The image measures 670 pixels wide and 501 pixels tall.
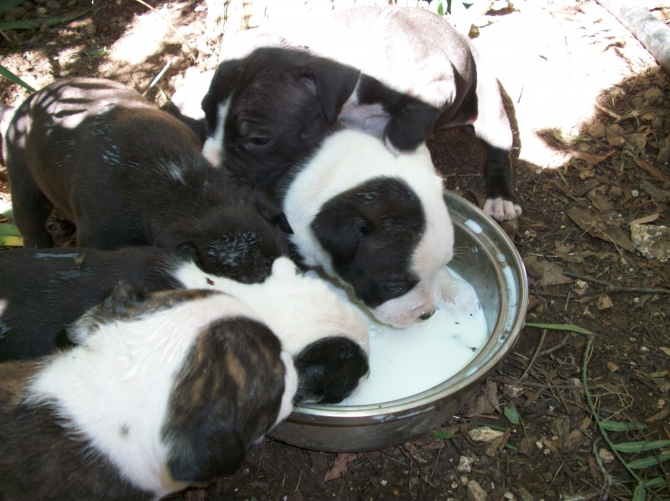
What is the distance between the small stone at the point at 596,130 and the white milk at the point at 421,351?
2267 millimetres

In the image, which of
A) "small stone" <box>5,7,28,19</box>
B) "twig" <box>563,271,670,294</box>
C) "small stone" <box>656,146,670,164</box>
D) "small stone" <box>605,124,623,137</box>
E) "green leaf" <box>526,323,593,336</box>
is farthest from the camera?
"small stone" <box>5,7,28,19</box>

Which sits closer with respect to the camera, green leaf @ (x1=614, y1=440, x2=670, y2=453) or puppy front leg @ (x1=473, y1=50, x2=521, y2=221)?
green leaf @ (x1=614, y1=440, x2=670, y2=453)

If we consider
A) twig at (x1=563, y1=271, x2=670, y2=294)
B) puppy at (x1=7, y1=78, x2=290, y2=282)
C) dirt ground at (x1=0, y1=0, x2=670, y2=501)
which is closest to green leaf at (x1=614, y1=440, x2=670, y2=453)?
dirt ground at (x1=0, y1=0, x2=670, y2=501)

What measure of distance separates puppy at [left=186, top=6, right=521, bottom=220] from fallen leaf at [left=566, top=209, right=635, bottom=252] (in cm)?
53

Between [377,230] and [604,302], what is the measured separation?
2.03m

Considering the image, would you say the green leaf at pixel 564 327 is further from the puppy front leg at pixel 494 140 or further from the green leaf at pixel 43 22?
the green leaf at pixel 43 22

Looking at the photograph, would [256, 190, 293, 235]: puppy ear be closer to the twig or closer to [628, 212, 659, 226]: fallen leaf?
the twig

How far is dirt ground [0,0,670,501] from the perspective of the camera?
3.54m

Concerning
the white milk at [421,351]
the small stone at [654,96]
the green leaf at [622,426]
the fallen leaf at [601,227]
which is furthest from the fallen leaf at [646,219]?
the green leaf at [622,426]

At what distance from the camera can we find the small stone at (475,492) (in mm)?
3393

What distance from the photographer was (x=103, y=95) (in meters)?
4.04

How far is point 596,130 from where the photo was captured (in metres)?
5.33

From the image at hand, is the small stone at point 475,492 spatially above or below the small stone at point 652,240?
below

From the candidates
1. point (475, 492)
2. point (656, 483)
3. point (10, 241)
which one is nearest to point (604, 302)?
point (656, 483)
